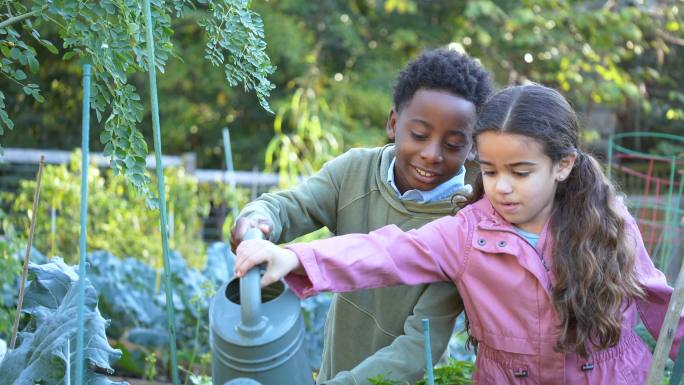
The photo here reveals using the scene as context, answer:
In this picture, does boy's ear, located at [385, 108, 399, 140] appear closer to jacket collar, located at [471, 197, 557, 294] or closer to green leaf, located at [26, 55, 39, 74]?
jacket collar, located at [471, 197, 557, 294]

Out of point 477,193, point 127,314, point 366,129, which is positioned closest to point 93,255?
point 127,314

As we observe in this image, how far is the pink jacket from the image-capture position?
1.78 meters

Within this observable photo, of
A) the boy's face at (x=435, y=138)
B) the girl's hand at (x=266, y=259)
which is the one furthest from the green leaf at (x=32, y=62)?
the boy's face at (x=435, y=138)

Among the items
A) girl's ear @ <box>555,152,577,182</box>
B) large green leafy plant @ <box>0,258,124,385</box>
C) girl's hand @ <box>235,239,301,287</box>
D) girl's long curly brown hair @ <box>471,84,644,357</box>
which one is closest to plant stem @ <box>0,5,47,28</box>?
large green leafy plant @ <box>0,258,124,385</box>

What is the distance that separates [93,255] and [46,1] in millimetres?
2321

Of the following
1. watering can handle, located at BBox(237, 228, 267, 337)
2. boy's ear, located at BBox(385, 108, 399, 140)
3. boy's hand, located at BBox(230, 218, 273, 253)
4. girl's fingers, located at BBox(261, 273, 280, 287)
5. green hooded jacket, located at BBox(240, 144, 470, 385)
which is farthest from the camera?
boy's ear, located at BBox(385, 108, 399, 140)

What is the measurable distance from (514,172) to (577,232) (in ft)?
0.63

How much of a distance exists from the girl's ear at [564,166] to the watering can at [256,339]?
67 cm

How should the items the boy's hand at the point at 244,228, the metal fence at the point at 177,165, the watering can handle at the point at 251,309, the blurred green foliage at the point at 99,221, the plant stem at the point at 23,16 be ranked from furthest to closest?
the metal fence at the point at 177,165, the blurred green foliage at the point at 99,221, the plant stem at the point at 23,16, the boy's hand at the point at 244,228, the watering can handle at the point at 251,309

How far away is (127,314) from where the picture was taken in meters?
3.71

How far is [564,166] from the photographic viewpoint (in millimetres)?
1878

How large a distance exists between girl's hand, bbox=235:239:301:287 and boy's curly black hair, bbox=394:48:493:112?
2.46 ft

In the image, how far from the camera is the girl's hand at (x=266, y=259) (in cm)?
149

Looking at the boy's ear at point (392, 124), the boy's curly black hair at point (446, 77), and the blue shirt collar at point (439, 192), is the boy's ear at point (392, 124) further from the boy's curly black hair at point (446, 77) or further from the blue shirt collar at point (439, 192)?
the blue shirt collar at point (439, 192)
